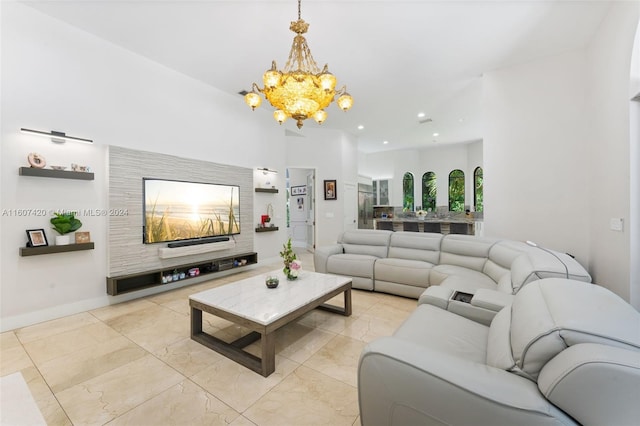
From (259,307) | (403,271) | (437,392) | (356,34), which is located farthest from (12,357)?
(356,34)

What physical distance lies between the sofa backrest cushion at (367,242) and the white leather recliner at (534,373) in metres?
2.97

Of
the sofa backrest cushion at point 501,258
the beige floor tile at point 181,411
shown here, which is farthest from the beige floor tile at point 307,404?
the sofa backrest cushion at point 501,258

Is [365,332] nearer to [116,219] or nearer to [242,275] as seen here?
→ [242,275]

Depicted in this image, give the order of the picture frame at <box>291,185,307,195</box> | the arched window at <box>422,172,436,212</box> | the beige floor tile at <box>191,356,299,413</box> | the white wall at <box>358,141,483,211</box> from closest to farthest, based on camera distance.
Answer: the beige floor tile at <box>191,356,299,413</box>, the picture frame at <box>291,185,307,195</box>, the white wall at <box>358,141,483,211</box>, the arched window at <box>422,172,436,212</box>

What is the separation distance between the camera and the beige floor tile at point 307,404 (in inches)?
62.0

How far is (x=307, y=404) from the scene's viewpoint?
5.57 ft

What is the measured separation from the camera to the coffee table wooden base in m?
1.96

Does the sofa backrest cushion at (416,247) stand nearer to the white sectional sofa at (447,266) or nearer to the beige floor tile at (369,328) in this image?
the white sectional sofa at (447,266)

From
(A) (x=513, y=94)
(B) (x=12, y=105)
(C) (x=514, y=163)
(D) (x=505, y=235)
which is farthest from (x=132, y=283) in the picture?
(A) (x=513, y=94)

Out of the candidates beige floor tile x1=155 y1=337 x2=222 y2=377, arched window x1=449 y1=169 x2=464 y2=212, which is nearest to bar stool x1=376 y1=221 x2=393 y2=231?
arched window x1=449 y1=169 x2=464 y2=212

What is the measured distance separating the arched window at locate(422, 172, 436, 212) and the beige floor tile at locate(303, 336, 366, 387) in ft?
28.3

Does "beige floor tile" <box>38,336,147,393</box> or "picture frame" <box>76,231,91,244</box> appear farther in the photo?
"picture frame" <box>76,231,91,244</box>

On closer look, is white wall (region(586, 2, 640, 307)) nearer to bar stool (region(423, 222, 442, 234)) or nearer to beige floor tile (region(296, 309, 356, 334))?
beige floor tile (region(296, 309, 356, 334))

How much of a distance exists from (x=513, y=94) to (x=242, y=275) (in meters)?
5.43
